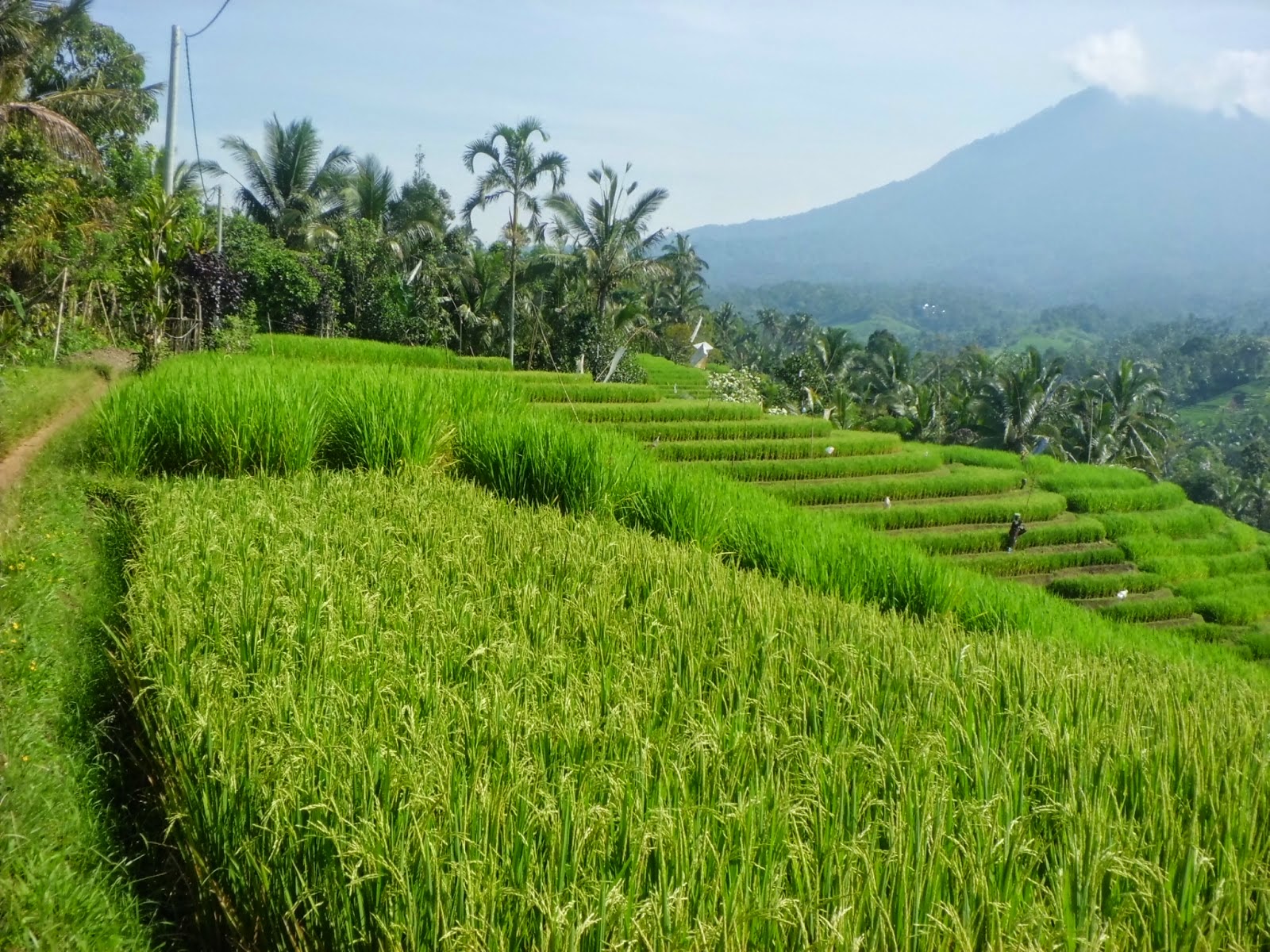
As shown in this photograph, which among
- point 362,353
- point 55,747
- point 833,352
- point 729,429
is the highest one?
point 362,353

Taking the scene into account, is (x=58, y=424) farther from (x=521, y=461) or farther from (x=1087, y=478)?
(x=1087, y=478)

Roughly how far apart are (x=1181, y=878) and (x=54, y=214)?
53.9 feet

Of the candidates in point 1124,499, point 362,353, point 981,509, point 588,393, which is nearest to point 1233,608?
point 981,509

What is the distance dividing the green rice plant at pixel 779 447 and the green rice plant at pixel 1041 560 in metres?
3.41

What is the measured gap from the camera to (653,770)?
301cm

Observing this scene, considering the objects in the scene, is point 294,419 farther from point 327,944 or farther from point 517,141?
point 517,141

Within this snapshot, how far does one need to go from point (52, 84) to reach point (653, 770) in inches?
936

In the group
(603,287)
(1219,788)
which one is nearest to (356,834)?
(1219,788)

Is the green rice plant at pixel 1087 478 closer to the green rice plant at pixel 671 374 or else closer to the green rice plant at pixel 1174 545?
the green rice plant at pixel 1174 545

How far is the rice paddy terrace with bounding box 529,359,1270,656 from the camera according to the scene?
1611 centimetres

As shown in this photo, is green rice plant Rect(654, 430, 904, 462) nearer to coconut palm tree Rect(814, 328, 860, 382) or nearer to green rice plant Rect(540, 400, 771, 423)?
green rice plant Rect(540, 400, 771, 423)

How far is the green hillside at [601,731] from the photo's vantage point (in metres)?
2.34

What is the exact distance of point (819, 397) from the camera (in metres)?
32.4

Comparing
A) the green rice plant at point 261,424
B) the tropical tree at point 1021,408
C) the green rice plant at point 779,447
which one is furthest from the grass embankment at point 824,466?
the tropical tree at point 1021,408
